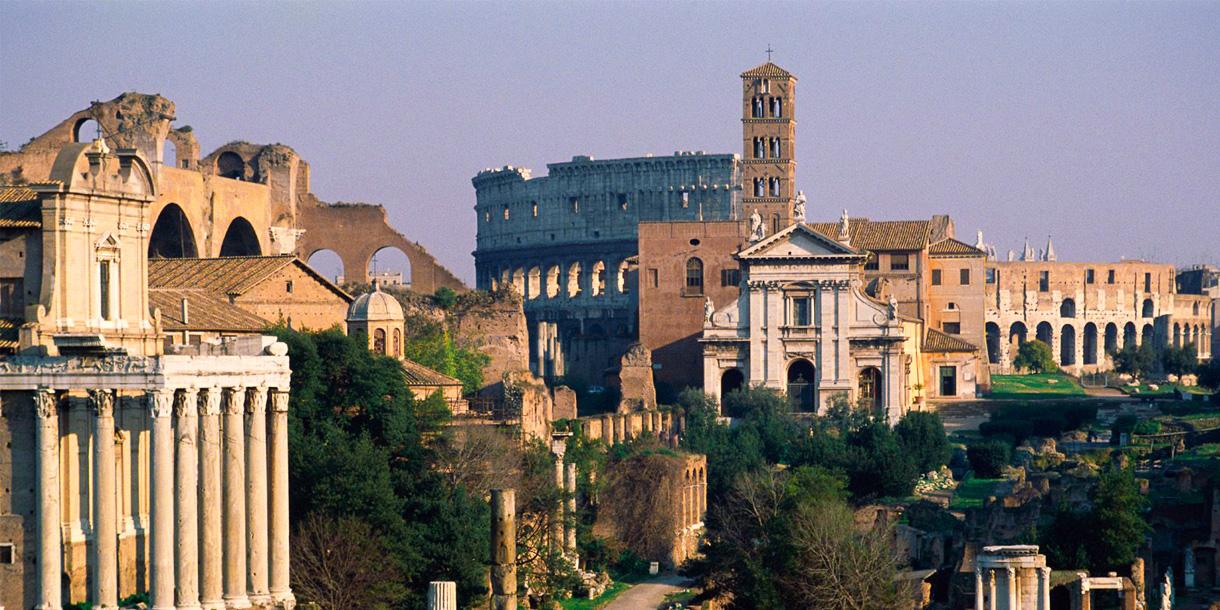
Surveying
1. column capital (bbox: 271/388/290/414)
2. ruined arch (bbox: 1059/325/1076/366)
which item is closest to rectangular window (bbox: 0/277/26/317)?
column capital (bbox: 271/388/290/414)

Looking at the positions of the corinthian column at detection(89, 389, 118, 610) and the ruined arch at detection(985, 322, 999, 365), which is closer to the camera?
the corinthian column at detection(89, 389, 118, 610)

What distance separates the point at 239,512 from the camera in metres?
38.0

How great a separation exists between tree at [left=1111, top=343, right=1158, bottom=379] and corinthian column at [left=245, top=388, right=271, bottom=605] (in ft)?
244

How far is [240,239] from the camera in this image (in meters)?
68.0

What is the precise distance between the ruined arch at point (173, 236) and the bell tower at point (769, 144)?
25.8m

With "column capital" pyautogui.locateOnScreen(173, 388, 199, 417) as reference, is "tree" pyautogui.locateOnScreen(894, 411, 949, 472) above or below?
below

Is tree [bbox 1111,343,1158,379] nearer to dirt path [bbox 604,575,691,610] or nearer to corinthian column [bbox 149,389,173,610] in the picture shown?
dirt path [bbox 604,575,691,610]

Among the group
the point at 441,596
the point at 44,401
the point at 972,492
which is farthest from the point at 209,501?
the point at 972,492

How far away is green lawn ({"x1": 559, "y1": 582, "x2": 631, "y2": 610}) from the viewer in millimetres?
48031

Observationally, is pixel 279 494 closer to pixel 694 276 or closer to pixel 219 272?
pixel 219 272

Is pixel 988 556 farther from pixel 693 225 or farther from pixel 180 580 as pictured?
pixel 693 225

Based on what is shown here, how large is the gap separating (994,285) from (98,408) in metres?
91.9

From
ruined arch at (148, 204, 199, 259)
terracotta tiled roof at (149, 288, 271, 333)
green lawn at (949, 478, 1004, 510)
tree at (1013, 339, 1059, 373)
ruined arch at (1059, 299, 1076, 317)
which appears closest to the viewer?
terracotta tiled roof at (149, 288, 271, 333)

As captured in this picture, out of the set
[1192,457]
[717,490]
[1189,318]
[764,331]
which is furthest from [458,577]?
[1189,318]
